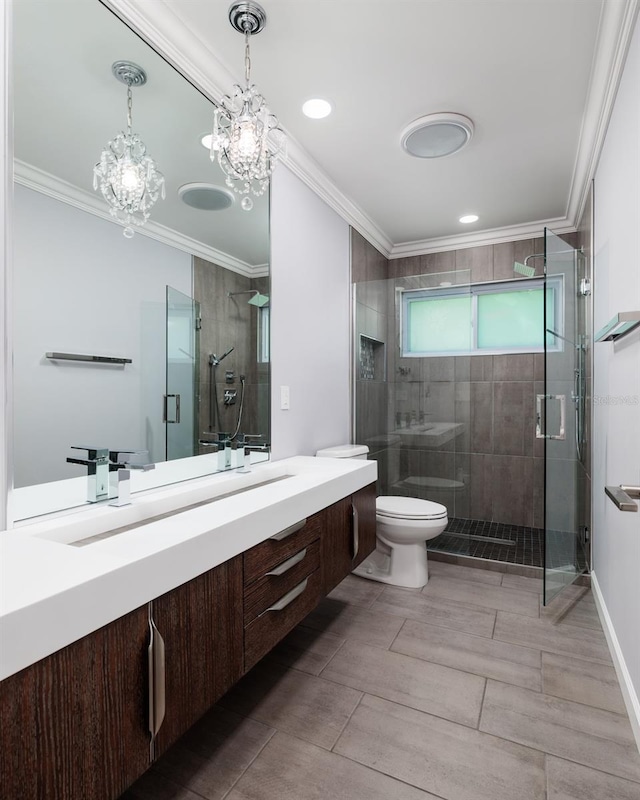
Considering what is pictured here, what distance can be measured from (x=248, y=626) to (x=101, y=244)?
128cm

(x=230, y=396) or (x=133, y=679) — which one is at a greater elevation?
(x=230, y=396)

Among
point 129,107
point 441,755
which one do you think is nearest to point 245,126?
point 129,107

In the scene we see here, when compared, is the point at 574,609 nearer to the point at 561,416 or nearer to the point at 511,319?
the point at 561,416

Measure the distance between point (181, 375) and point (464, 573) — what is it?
2.24 m

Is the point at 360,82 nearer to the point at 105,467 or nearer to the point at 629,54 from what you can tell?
the point at 629,54

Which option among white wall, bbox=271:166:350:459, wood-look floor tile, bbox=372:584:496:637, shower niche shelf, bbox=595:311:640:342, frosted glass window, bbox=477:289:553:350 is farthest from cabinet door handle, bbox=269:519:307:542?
frosted glass window, bbox=477:289:553:350

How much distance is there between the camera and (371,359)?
11.3ft

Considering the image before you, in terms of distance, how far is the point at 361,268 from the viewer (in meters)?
3.60

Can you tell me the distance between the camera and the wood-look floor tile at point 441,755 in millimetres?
1308

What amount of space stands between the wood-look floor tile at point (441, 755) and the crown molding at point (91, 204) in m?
1.87

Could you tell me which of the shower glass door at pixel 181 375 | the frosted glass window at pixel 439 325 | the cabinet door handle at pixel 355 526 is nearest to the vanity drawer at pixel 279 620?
the cabinet door handle at pixel 355 526

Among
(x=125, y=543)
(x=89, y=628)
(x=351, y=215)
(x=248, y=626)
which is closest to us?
(x=89, y=628)

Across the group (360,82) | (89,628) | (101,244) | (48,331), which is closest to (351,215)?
(360,82)

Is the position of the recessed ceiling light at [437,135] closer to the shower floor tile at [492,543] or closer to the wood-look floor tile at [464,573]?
the shower floor tile at [492,543]
